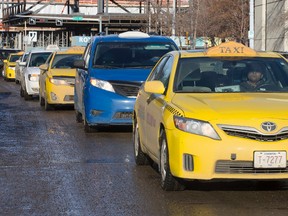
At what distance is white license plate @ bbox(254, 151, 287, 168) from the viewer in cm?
780

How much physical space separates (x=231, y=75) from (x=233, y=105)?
1.21 m

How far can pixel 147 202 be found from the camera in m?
8.09

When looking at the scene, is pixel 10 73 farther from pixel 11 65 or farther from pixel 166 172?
pixel 166 172

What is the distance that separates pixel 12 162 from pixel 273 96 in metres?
4.02

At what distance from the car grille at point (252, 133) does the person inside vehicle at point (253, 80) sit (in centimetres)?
147

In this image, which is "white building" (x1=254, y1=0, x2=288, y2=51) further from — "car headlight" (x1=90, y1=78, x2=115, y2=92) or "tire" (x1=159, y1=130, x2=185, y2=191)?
"tire" (x1=159, y1=130, x2=185, y2=191)

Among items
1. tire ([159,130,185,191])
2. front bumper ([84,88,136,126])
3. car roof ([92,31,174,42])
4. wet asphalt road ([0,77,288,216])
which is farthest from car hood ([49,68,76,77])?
tire ([159,130,185,191])

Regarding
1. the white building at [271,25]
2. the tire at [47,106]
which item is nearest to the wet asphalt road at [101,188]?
the tire at [47,106]

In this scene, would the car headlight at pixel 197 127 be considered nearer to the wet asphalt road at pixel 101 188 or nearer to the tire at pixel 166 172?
the tire at pixel 166 172

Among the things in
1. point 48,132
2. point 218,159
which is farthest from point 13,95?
point 218,159

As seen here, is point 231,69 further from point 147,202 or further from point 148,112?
point 147,202

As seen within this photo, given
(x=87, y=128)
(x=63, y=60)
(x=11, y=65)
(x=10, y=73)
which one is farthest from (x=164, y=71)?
(x=11, y=65)

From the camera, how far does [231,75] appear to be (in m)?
9.48

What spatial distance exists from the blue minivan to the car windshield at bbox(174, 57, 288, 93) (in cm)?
482
